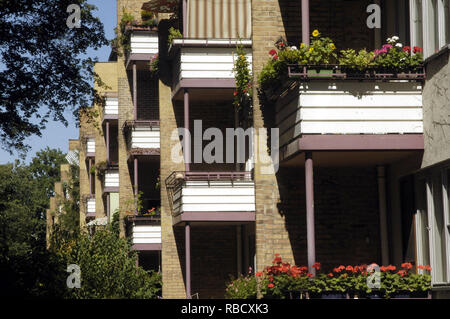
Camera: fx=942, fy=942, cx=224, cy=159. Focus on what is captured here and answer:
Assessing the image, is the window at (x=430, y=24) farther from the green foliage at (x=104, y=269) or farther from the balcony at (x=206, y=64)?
the balcony at (x=206, y=64)

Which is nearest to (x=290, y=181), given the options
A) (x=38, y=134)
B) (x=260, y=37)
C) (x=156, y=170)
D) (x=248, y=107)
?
(x=260, y=37)

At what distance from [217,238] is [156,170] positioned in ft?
28.6

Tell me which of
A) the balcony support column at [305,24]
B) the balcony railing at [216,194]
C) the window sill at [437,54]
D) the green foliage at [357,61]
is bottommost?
the balcony railing at [216,194]

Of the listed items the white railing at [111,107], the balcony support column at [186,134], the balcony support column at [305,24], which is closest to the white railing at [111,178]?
the white railing at [111,107]

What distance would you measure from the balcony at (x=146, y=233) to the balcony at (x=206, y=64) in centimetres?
771

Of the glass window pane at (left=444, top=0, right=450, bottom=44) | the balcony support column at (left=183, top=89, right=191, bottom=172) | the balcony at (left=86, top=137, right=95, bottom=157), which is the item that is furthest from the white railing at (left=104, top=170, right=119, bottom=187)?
the glass window pane at (left=444, top=0, right=450, bottom=44)

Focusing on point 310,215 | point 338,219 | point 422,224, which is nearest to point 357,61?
point 310,215

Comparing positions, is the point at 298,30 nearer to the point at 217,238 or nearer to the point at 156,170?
the point at 217,238

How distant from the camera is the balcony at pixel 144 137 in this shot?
3459 cm

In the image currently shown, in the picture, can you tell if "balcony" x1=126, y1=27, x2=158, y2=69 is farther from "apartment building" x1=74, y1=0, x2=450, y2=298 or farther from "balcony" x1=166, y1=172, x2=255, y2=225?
"balcony" x1=166, y1=172, x2=255, y2=225

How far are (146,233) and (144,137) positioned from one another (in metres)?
3.68

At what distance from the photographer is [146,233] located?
33.6 m

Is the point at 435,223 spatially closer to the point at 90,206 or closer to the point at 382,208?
the point at 382,208

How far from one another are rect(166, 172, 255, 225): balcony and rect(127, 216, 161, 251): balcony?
7508 millimetres
